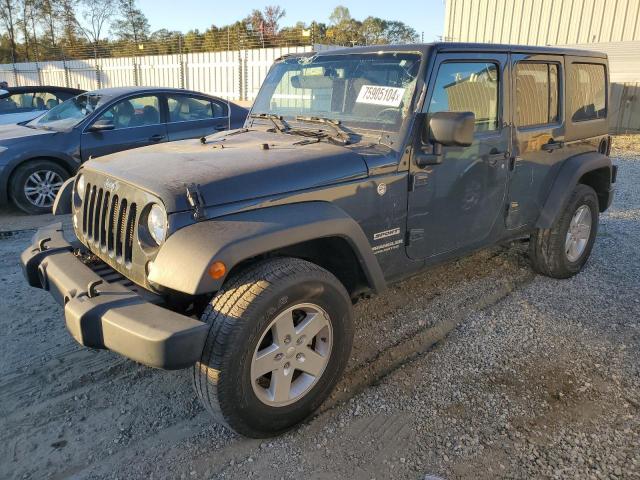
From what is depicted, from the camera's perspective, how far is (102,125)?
7.00m

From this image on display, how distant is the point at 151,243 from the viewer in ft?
8.29

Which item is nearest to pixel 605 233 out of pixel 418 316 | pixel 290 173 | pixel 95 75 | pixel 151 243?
pixel 418 316

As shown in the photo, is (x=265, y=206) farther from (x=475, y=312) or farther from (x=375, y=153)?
(x=475, y=312)

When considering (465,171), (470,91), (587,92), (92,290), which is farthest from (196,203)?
(587,92)

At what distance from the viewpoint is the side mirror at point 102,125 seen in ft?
22.8

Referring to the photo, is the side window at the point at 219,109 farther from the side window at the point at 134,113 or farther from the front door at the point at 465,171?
the front door at the point at 465,171

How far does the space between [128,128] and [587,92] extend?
5.68m

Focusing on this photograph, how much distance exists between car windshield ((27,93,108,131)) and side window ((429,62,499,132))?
546 centimetres

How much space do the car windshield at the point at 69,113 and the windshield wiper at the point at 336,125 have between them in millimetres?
4698

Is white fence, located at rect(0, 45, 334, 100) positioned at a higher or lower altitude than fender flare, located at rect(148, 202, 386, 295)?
higher

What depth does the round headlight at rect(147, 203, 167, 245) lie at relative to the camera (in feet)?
7.98

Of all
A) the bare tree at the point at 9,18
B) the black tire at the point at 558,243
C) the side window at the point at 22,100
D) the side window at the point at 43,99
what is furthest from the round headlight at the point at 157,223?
the bare tree at the point at 9,18

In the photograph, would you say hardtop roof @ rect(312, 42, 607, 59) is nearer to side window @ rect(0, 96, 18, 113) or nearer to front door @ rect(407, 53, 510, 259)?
front door @ rect(407, 53, 510, 259)

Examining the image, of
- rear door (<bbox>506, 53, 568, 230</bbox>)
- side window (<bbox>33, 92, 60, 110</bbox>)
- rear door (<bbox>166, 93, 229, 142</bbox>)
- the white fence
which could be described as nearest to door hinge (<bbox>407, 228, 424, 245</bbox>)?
rear door (<bbox>506, 53, 568, 230</bbox>)
